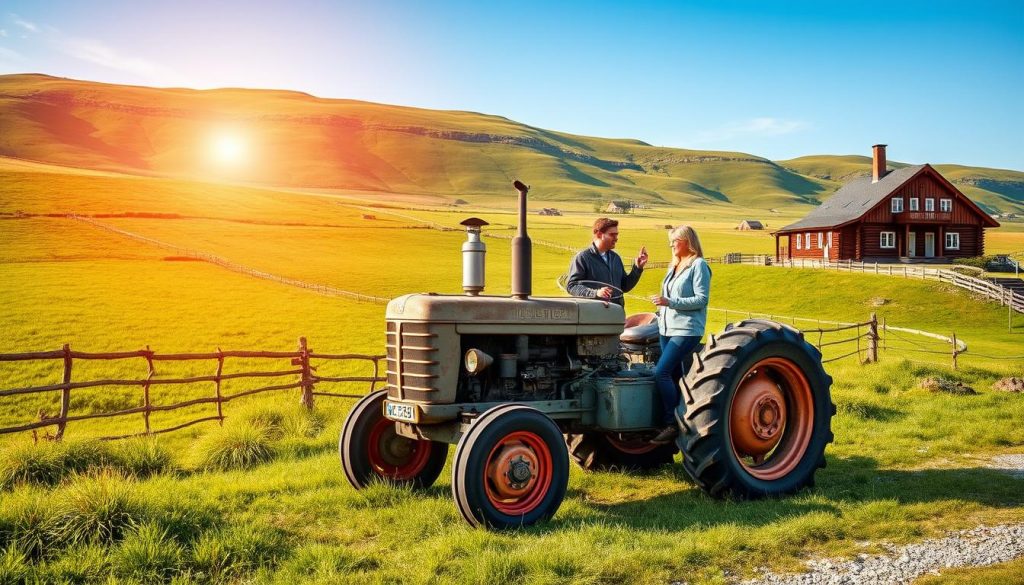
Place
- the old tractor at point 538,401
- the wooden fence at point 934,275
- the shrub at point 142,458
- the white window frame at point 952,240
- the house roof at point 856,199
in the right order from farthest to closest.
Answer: the white window frame at point 952,240
the house roof at point 856,199
the wooden fence at point 934,275
the shrub at point 142,458
the old tractor at point 538,401

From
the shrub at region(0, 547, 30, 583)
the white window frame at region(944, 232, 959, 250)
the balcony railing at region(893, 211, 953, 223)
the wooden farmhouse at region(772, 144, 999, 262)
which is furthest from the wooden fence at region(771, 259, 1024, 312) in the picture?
the shrub at region(0, 547, 30, 583)

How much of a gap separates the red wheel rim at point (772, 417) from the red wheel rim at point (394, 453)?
2.67 m

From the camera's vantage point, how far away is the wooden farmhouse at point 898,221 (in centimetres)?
4531

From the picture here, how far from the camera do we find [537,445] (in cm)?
566

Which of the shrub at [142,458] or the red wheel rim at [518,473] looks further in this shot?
the shrub at [142,458]

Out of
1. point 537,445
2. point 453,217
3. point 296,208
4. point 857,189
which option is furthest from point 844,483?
point 453,217

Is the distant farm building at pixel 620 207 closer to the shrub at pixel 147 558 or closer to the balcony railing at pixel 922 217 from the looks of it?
the balcony railing at pixel 922 217

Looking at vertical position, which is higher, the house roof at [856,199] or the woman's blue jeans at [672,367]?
the house roof at [856,199]

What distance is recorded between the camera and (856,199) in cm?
4728

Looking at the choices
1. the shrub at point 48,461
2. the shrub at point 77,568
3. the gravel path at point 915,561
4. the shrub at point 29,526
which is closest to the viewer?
the shrub at point 77,568

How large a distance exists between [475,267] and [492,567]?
237 centimetres

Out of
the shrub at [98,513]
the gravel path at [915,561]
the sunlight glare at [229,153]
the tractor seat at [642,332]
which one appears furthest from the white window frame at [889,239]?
the sunlight glare at [229,153]

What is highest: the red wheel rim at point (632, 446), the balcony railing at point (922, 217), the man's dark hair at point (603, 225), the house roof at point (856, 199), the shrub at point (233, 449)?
the house roof at point (856, 199)

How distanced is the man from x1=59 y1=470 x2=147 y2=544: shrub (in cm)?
385
